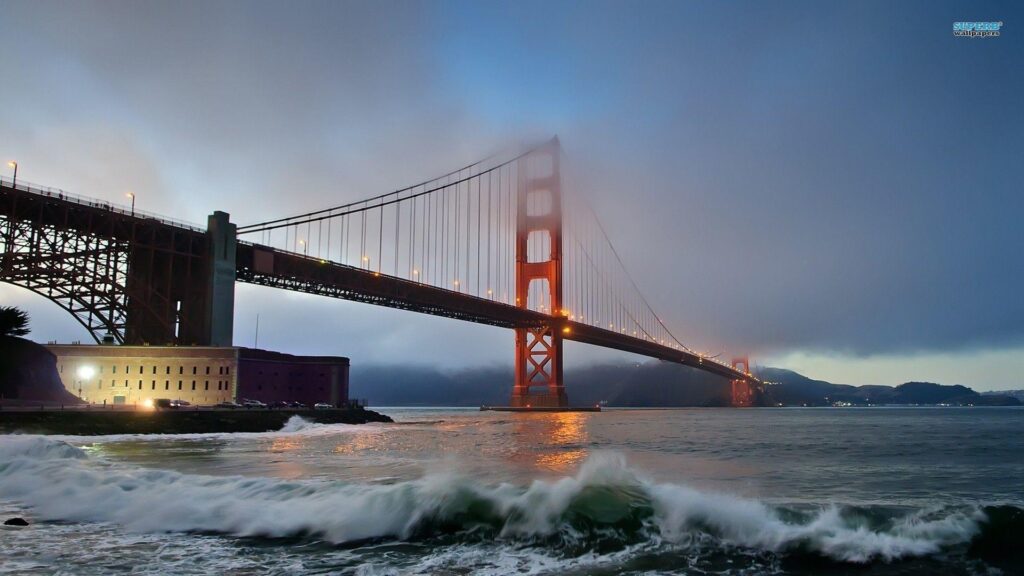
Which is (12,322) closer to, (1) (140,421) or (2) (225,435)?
(1) (140,421)

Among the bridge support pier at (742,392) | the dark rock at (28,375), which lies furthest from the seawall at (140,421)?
the bridge support pier at (742,392)

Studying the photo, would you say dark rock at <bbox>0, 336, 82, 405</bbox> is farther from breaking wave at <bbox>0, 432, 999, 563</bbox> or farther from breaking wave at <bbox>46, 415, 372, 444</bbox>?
breaking wave at <bbox>0, 432, 999, 563</bbox>

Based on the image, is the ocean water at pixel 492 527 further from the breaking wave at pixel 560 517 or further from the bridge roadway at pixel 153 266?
the bridge roadway at pixel 153 266

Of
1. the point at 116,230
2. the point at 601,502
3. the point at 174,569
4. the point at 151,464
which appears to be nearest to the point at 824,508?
the point at 601,502

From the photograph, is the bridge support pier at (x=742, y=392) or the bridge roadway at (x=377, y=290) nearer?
the bridge roadway at (x=377, y=290)

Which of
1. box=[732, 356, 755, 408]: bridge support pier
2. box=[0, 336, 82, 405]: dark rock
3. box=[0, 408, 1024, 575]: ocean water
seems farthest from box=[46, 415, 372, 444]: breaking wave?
box=[732, 356, 755, 408]: bridge support pier

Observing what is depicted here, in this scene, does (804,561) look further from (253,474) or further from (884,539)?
(253,474)

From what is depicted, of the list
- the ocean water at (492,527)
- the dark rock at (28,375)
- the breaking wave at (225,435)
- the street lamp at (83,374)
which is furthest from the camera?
the street lamp at (83,374)
